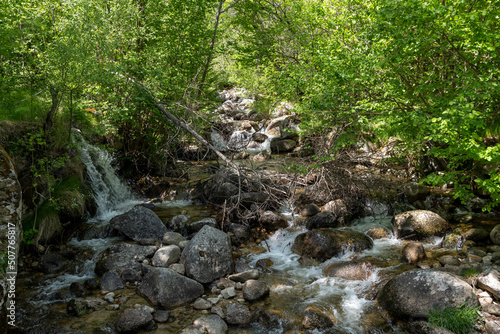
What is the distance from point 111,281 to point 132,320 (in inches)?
61.1

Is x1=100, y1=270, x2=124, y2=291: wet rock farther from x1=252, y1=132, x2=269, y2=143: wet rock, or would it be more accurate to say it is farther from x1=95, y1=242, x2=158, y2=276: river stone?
x1=252, y1=132, x2=269, y2=143: wet rock

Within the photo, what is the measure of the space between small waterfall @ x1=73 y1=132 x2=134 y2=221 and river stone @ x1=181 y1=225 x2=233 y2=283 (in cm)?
421

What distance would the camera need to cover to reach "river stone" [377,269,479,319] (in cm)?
486

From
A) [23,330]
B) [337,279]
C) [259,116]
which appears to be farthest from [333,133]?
[259,116]

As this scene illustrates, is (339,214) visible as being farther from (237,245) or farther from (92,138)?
(92,138)

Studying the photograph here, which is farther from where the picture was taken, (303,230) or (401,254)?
(303,230)

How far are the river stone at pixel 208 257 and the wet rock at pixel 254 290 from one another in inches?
30.9

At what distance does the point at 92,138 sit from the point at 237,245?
5.92m

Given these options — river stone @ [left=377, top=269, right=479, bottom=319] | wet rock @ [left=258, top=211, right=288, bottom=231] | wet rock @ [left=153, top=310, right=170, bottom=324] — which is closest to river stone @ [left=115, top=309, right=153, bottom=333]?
wet rock @ [left=153, top=310, right=170, bottom=324]

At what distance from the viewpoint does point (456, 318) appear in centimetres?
459

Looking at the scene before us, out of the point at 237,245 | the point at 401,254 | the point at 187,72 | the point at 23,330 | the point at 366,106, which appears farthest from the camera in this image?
the point at 187,72

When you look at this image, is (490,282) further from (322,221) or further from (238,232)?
(238,232)

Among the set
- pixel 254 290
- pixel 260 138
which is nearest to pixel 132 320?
pixel 254 290

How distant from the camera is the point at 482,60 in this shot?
19.9ft
